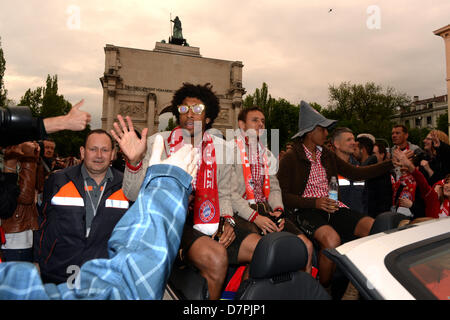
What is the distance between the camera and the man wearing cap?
11.4ft

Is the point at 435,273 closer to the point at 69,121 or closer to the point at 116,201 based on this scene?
the point at 69,121

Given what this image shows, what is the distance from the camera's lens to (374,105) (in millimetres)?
52594

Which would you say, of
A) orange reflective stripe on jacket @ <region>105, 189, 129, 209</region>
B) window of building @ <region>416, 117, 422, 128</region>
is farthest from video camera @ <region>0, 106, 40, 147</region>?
window of building @ <region>416, 117, 422, 128</region>

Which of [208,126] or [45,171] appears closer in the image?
[208,126]

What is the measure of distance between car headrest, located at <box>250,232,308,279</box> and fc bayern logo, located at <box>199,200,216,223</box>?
1.45 metres

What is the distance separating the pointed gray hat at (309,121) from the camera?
13.3ft

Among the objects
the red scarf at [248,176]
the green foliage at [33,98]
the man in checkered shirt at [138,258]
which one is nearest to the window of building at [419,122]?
the green foliage at [33,98]

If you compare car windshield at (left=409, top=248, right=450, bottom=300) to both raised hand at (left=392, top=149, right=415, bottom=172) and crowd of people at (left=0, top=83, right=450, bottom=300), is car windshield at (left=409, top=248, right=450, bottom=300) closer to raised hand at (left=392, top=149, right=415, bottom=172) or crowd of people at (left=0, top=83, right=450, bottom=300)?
crowd of people at (left=0, top=83, right=450, bottom=300)

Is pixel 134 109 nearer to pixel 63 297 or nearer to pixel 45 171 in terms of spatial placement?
pixel 45 171

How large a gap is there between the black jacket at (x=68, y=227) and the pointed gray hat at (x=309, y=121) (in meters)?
2.40
